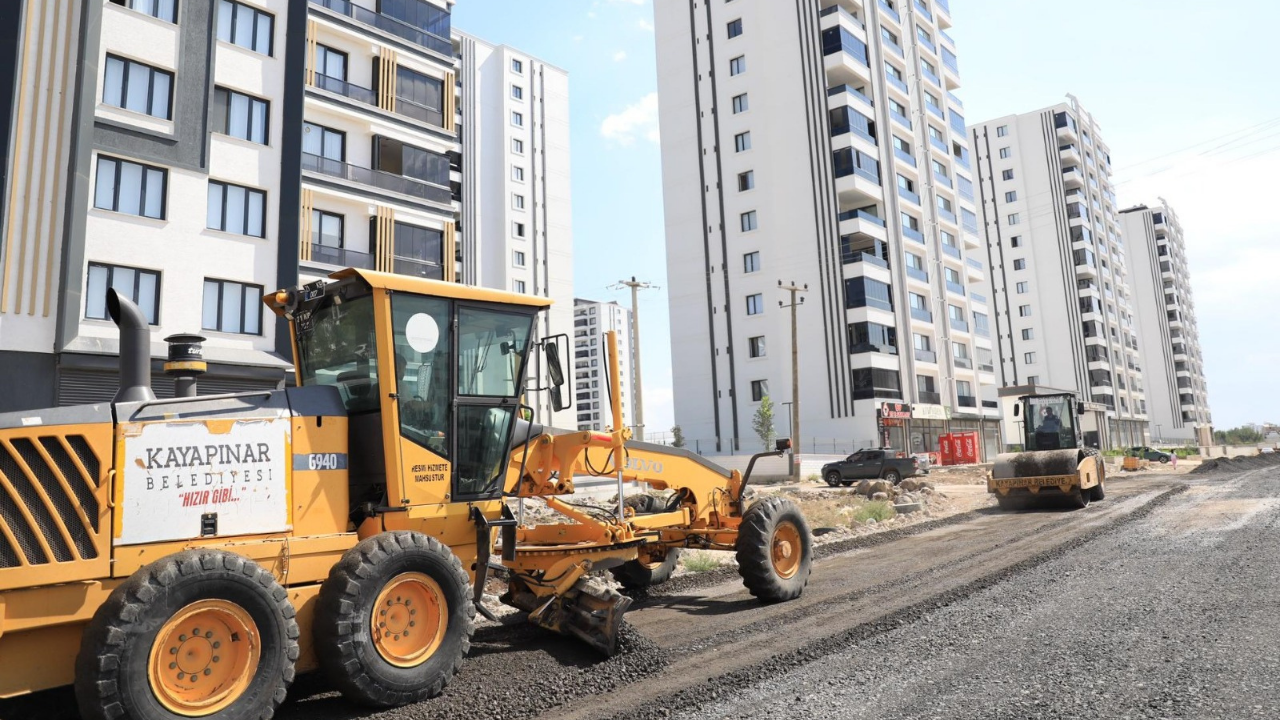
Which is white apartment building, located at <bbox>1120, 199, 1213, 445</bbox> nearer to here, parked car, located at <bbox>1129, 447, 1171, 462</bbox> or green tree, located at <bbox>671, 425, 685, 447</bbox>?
parked car, located at <bbox>1129, 447, 1171, 462</bbox>

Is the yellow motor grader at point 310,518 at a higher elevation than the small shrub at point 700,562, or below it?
higher

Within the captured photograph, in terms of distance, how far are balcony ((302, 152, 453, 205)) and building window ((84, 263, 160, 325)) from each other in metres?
7.86

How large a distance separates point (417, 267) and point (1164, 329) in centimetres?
12292

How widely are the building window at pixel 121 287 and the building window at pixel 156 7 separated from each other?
753cm

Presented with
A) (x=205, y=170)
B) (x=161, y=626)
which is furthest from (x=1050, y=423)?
(x=205, y=170)

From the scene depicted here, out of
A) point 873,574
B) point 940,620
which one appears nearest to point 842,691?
point 940,620

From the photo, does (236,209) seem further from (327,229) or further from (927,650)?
(927,650)

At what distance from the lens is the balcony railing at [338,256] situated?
1115 inches

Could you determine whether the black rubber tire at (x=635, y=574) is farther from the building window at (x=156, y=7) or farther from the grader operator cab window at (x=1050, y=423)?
the building window at (x=156, y=7)

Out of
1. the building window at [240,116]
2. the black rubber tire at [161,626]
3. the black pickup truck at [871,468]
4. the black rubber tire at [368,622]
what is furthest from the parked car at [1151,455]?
the black rubber tire at [161,626]

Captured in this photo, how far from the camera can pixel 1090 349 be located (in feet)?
292

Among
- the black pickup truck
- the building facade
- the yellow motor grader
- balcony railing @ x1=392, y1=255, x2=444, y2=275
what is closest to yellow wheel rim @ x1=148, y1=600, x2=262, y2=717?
the yellow motor grader

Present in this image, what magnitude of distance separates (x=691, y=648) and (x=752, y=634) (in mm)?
782

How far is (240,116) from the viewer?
80.4ft
